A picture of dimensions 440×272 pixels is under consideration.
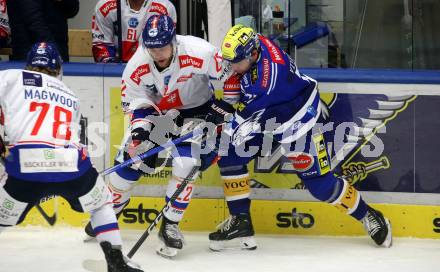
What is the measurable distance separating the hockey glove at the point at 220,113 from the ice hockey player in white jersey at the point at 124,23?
29.4 inches

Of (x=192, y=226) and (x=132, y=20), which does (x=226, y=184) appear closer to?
(x=192, y=226)

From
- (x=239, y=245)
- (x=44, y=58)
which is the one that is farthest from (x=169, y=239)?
(x=44, y=58)

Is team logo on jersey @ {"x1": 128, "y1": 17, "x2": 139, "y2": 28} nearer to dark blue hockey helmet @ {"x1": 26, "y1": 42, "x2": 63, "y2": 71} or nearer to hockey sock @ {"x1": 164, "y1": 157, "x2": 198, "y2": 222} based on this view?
hockey sock @ {"x1": 164, "y1": 157, "x2": 198, "y2": 222}

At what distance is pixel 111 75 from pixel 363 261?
1.59 m

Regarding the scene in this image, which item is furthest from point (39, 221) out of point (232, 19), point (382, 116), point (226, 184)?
point (382, 116)

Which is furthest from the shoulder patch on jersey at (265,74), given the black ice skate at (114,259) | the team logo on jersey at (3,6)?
the team logo on jersey at (3,6)

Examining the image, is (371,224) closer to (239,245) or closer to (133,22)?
(239,245)

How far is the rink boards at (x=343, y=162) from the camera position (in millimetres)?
5082

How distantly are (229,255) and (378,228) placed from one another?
2.42ft

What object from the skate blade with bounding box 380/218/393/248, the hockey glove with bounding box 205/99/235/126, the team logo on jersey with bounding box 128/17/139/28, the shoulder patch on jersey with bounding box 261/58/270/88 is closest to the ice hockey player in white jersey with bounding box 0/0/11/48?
the team logo on jersey with bounding box 128/17/139/28

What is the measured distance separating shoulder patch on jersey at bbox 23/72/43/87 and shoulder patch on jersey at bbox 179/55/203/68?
0.87m

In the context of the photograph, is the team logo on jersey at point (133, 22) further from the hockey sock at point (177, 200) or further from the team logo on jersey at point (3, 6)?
the hockey sock at point (177, 200)

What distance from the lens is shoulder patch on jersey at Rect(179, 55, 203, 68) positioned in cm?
476

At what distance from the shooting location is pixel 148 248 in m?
4.93
